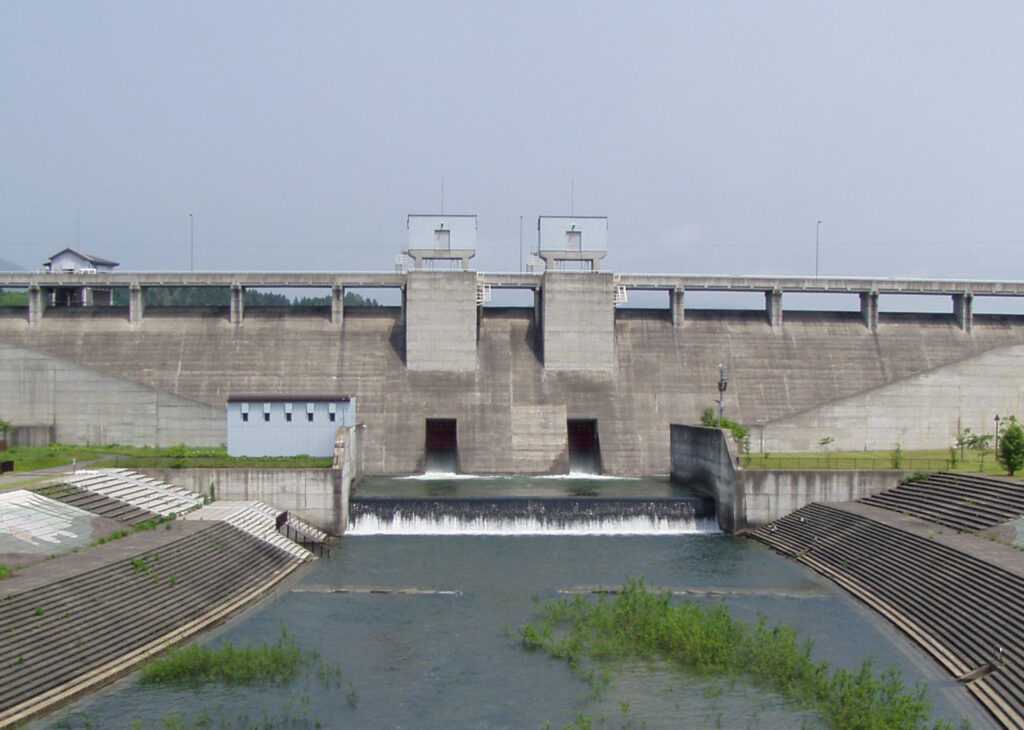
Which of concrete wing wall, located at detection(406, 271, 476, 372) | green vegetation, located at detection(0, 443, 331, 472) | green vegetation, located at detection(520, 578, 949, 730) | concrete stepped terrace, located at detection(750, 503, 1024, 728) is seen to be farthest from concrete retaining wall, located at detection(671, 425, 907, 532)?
concrete wing wall, located at detection(406, 271, 476, 372)

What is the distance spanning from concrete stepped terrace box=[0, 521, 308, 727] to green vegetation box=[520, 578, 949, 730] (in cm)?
931

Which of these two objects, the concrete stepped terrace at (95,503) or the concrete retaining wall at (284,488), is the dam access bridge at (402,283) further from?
the concrete stepped terrace at (95,503)

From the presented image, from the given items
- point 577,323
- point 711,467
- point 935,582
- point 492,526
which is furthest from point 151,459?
point 935,582

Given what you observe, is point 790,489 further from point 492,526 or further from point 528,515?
point 492,526

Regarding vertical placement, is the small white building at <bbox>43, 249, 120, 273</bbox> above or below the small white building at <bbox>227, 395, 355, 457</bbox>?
above

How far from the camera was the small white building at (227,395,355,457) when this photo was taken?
4300cm

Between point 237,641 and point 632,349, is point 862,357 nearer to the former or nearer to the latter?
point 632,349

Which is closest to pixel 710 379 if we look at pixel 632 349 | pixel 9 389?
pixel 632 349

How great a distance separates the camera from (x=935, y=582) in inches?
1052

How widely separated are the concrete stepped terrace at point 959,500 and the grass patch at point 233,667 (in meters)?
21.8

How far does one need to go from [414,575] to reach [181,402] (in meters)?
27.4

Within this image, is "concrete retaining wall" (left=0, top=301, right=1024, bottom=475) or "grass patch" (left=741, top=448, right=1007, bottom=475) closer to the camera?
"grass patch" (left=741, top=448, right=1007, bottom=475)

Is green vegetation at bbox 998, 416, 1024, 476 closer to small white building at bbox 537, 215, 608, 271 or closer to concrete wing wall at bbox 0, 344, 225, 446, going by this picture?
small white building at bbox 537, 215, 608, 271

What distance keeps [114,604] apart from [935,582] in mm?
22210
